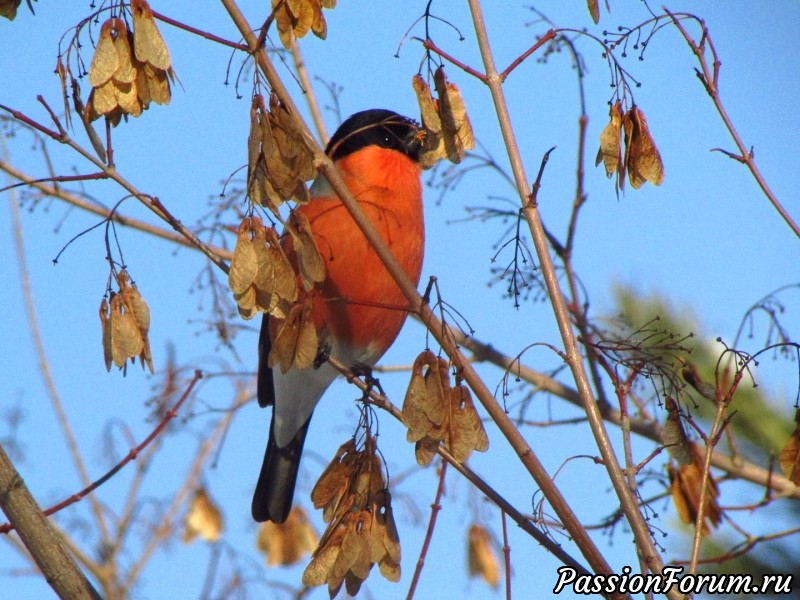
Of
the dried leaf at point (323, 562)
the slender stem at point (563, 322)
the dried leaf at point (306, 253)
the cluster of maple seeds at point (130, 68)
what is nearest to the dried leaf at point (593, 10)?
the slender stem at point (563, 322)

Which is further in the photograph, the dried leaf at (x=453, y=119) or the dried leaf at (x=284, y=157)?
the dried leaf at (x=453, y=119)

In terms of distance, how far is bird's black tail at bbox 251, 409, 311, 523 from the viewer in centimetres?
330

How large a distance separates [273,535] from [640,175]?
7.35 ft

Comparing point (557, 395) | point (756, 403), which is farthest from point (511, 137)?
point (756, 403)

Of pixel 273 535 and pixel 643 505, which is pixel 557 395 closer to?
pixel 273 535

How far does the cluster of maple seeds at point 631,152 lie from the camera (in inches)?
69.9

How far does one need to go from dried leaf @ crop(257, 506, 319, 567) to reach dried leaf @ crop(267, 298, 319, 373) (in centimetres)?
198

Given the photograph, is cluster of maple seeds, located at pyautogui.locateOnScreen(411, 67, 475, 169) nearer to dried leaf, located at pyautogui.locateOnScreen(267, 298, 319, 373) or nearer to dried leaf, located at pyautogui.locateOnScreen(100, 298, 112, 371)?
dried leaf, located at pyautogui.locateOnScreen(267, 298, 319, 373)

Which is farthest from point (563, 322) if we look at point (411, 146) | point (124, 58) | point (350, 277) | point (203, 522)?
point (203, 522)

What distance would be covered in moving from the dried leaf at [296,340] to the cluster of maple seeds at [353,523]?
23cm

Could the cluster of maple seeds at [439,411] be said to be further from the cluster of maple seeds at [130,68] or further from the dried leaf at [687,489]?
the dried leaf at [687,489]

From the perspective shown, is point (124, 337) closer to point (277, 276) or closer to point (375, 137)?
point (277, 276)

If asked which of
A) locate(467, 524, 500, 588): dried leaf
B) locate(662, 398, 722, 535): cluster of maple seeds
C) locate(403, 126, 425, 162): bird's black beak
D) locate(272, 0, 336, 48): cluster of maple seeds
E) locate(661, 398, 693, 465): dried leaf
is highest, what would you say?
locate(403, 126, 425, 162): bird's black beak

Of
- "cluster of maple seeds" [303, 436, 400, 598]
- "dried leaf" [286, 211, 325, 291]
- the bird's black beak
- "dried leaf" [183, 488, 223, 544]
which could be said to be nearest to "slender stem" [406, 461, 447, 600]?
"cluster of maple seeds" [303, 436, 400, 598]
